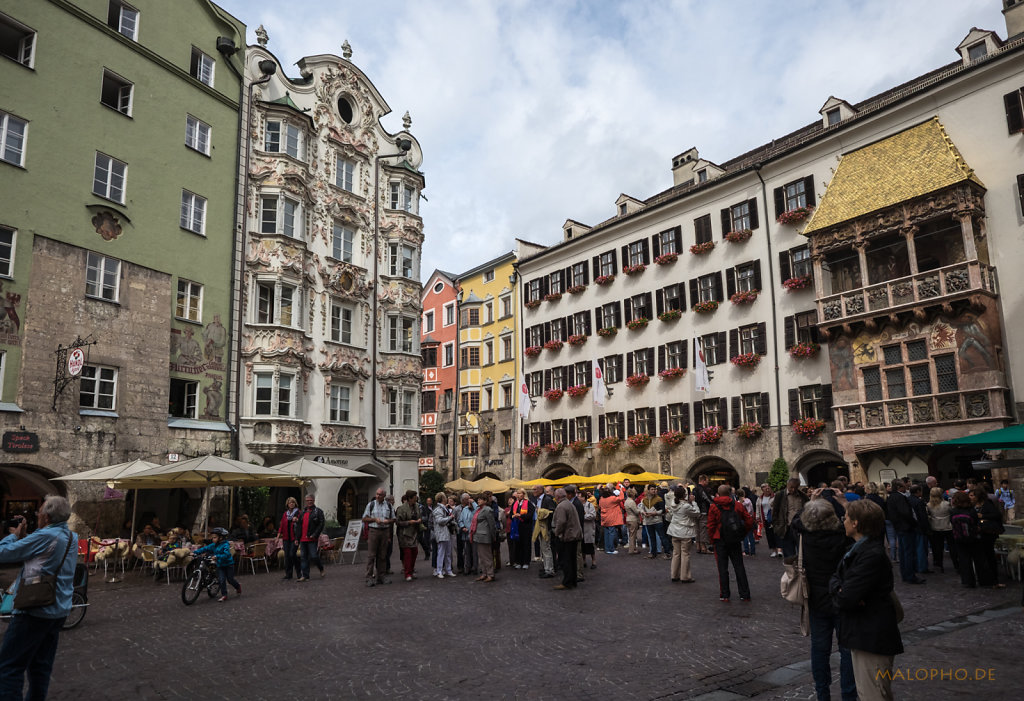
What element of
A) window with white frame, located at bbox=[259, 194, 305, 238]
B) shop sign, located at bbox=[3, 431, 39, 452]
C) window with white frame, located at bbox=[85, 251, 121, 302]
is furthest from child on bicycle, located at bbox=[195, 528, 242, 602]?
window with white frame, located at bbox=[259, 194, 305, 238]

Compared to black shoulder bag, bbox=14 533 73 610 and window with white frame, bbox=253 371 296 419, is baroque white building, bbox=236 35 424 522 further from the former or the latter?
black shoulder bag, bbox=14 533 73 610

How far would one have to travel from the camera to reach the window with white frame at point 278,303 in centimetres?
2923

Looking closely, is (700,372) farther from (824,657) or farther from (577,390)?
(824,657)

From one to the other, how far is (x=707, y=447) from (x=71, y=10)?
30.4 m

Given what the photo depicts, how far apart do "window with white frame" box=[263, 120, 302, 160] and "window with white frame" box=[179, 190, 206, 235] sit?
427 centimetres

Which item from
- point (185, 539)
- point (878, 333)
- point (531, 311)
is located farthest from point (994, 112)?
point (185, 539)

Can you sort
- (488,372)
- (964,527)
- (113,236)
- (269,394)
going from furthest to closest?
1. (488,372)
2. (269,394)
3. (113,236)
4. (964,527)

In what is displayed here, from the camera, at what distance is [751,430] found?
109 feet

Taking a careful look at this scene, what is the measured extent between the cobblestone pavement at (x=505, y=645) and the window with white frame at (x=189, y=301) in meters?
13.0

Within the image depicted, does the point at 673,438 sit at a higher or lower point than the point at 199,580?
higher

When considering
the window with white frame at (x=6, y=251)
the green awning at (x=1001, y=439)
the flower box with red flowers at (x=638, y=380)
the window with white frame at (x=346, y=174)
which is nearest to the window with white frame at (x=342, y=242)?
the window with white frame at (x=346, y=174)

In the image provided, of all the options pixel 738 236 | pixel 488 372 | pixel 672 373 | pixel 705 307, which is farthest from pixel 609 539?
pixel 488 372

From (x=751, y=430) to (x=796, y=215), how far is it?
9799 mm

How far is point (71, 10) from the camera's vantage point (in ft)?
75.7
